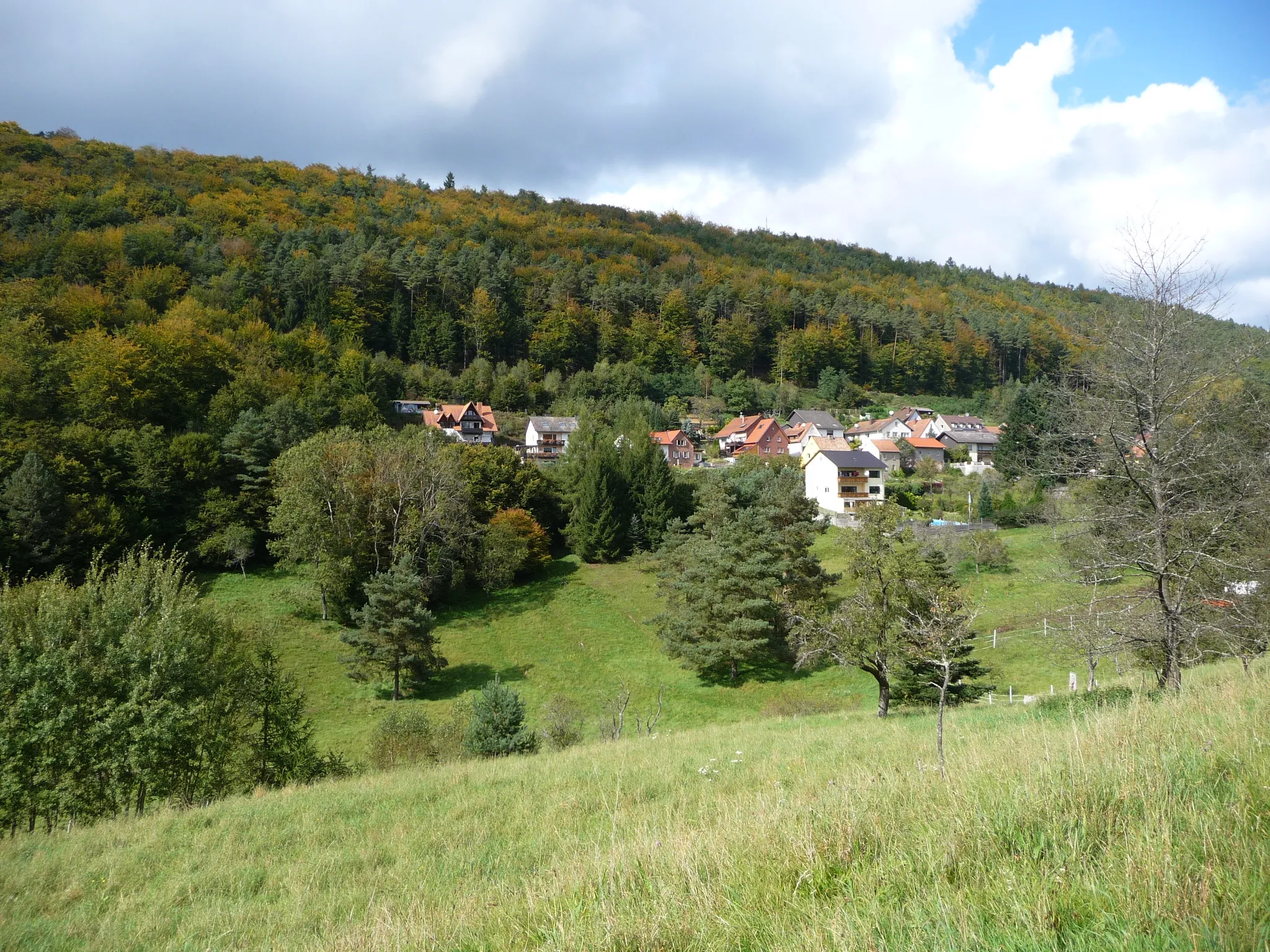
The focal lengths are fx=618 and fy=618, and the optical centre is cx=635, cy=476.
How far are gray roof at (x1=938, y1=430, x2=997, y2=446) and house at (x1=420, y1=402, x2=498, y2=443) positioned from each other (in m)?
54.3

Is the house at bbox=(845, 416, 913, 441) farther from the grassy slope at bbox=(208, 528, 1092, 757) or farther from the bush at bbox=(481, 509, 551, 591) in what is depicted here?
the bush at bbox=(481, 509, 551, 591)

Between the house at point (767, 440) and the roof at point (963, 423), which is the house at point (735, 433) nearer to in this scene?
the house at point (767, 440)

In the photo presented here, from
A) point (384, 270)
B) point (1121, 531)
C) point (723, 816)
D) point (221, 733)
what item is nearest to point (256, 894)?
point (723, 816)

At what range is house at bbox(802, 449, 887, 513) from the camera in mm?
57188

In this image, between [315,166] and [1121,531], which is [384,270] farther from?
[1121,531]

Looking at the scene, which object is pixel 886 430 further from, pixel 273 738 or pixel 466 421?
pixel 273 738

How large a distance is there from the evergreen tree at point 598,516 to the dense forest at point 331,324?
20.6 m

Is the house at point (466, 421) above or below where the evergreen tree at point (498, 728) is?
above

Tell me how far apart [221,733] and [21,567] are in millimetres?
27926

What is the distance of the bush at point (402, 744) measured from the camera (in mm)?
17141

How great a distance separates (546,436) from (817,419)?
36140 millimetres

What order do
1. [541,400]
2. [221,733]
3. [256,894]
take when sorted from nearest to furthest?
[256,894] < [221,733] < [541,400]

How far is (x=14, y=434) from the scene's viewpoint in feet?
119

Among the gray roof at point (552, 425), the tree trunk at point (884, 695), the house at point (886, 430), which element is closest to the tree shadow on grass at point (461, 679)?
the tree trunk at point (884, 695)
